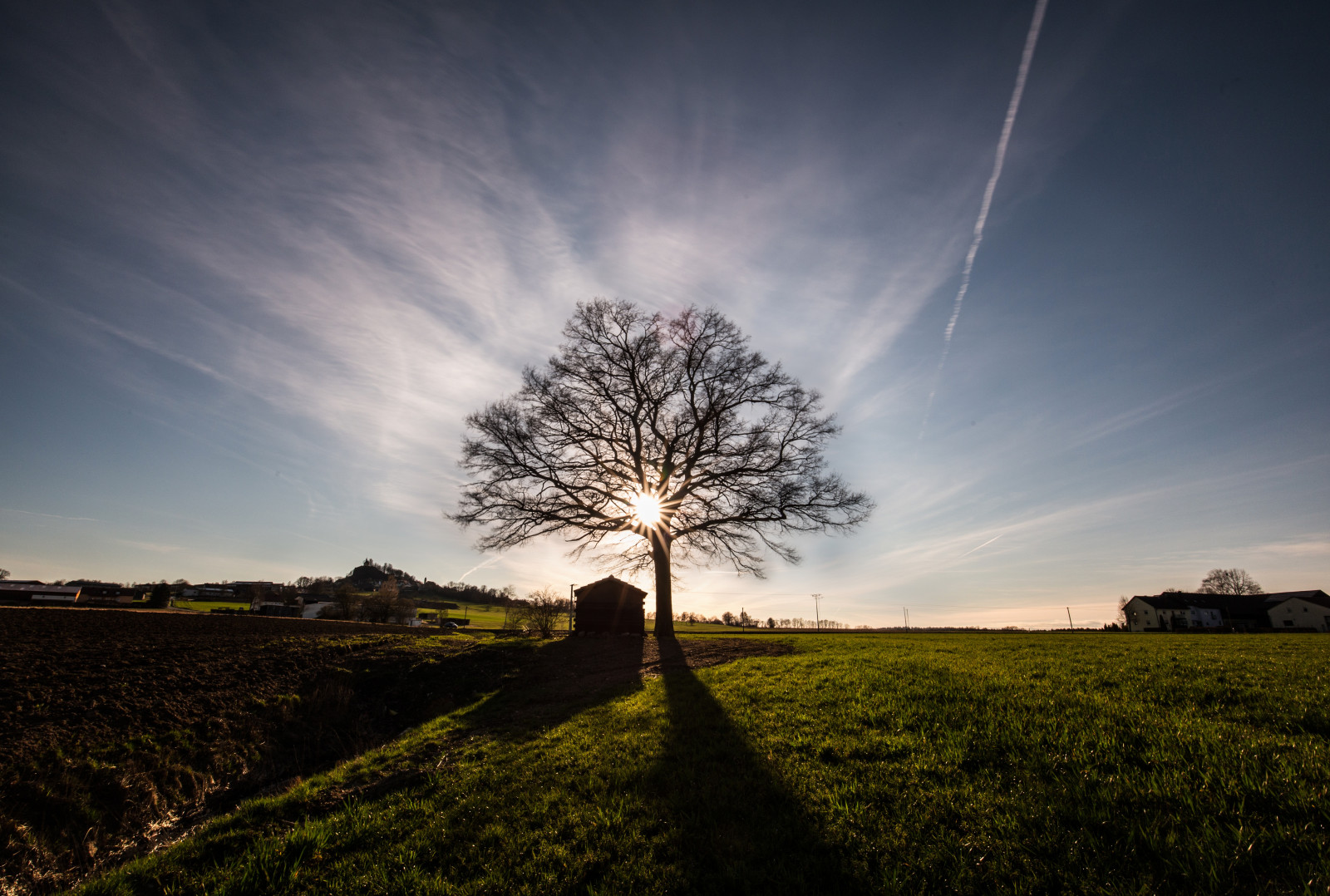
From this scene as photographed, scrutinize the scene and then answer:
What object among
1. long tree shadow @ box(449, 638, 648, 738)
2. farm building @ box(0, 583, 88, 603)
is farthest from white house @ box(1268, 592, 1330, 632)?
farm building @ box(0, 583, 88, 603)

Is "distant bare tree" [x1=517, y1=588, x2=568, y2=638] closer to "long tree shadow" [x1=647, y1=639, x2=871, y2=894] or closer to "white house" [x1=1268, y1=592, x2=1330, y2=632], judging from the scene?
"long tree shadow" [x1=647, y1=639, x2=871, y2=894]

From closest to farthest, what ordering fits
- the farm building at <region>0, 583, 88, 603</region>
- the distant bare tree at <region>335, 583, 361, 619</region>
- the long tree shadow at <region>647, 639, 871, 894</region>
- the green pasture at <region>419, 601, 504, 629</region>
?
the long tree shadow at <region>647, 639, 871, 894</region>, the farm building at <region>0, 583, 88, 603</region>, the distant bare tree at <region>335, 583, 361, 619</region>, the green pasture at <region>419, 601, 504, 629</region>

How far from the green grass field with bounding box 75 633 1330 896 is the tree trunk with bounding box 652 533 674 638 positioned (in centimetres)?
1404

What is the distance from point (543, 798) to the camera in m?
6.07

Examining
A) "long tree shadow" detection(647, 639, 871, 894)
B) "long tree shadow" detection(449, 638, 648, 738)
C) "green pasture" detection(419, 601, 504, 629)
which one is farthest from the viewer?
"green pasture" detection(419, 601, 504, 629)

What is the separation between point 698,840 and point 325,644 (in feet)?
62.1

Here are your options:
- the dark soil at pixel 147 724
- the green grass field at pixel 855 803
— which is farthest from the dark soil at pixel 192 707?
the green grass field at pixel 855 803

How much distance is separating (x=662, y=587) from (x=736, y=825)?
18449 millimetres

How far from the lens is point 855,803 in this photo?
5031 mm

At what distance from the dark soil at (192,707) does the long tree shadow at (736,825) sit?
4.49 m

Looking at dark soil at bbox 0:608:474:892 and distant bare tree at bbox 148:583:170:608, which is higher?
distant bare tree at bbox 148:583:170:608

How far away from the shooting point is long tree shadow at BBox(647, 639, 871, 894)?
4.09 m

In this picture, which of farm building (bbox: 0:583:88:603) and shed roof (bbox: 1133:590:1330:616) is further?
shed roof (bbox: 1133:590:1330:616)

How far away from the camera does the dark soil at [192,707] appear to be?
24.5 ft
